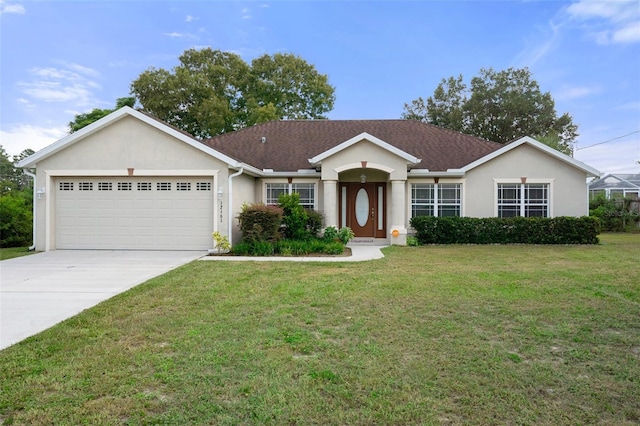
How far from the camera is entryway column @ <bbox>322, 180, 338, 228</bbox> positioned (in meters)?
14.9

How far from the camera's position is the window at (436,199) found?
52.7 ft

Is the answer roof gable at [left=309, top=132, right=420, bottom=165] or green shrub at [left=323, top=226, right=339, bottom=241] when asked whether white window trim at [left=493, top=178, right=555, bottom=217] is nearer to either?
roof gable at [left=309, top=132, right=420, bottom=165]

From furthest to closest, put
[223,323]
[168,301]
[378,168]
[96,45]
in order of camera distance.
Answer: [96,45]
[378,168]
[168,301]
[223,323]

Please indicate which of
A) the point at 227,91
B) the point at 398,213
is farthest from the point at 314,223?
the point at 227,91

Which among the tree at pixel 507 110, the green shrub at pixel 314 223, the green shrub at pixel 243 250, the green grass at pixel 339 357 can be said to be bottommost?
the green grass at pixel 339 357

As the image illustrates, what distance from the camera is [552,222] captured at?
49.2ft

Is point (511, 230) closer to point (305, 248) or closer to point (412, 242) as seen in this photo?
point (412, 242)

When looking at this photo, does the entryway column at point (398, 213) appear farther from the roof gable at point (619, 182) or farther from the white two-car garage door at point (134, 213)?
the roof gable at point (619, 182)

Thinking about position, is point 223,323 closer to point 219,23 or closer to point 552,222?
point 552,222

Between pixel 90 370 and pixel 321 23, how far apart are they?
60.9 ft

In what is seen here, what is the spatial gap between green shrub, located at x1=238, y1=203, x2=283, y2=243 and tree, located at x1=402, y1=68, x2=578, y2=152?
29.4 metres

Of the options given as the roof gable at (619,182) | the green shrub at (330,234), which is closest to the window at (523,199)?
the green shrub at (330,234)

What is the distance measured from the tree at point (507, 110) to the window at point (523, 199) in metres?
22.0

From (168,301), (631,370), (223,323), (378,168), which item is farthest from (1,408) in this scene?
A: (378,168)
